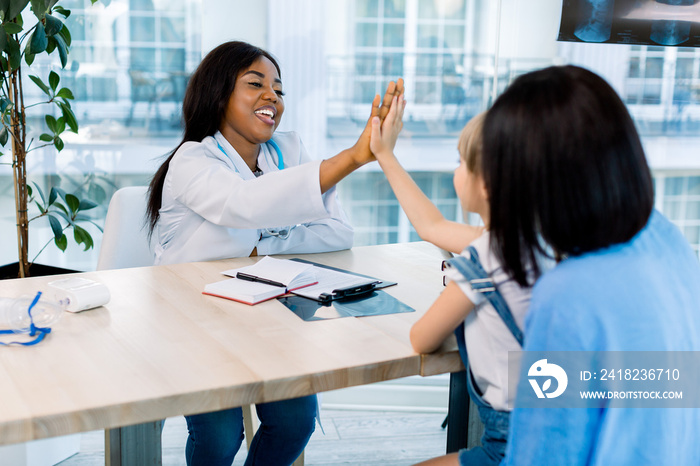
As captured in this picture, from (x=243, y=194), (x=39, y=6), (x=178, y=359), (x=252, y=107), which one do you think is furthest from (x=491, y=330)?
(x=39, y=6)

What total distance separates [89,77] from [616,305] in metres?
2.32

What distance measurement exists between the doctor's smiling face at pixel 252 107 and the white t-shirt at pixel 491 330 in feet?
3.22

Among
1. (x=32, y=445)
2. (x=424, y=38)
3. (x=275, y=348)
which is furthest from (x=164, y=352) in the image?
(x=424, y=38)

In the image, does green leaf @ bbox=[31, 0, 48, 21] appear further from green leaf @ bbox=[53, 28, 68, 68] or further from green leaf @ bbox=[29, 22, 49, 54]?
green leaf @ bbox=[53, 28, 68, 68]

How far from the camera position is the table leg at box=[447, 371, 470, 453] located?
1332 millimetres

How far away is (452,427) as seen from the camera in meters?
1.36

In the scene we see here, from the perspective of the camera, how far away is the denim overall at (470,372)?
966mm

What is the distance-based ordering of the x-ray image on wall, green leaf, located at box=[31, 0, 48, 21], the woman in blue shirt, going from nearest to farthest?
the woman in blue shirt < green leaf, located at box=[31, 0, 48, 21] < the x-ray image on wall

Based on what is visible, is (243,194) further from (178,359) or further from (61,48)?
(61,48)

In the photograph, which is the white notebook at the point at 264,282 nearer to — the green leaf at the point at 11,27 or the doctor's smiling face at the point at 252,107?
the doctor's smiling face at the point at 252,107

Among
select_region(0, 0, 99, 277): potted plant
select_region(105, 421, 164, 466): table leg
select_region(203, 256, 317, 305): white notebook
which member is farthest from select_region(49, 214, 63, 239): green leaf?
select_region(105, 421, 164, 466): table leg

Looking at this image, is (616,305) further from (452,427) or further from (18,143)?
(18,143)

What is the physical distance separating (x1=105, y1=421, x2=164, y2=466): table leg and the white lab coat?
1.85ft

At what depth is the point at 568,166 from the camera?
32.6 inches
